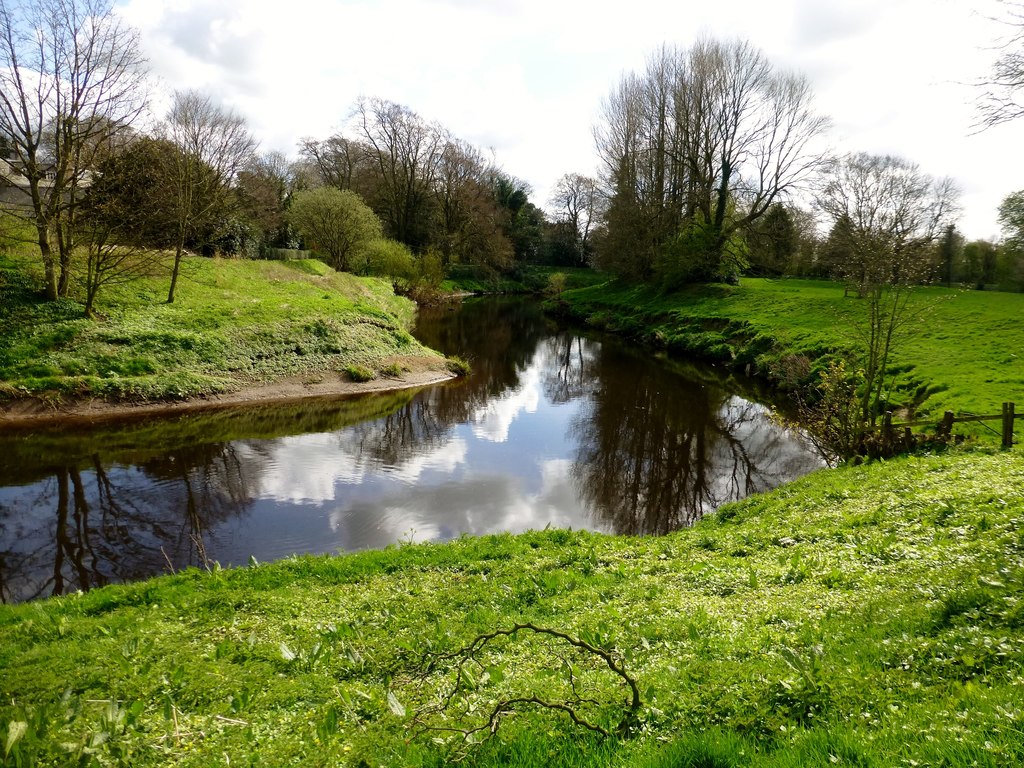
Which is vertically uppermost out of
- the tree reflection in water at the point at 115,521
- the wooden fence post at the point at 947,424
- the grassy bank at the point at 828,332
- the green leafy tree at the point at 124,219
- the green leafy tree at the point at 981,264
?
the green leafy tree at the point at 981,264

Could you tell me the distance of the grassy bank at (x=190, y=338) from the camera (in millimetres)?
17047

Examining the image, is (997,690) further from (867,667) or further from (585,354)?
(585,354)

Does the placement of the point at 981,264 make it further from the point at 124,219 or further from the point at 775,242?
the point at 124,219

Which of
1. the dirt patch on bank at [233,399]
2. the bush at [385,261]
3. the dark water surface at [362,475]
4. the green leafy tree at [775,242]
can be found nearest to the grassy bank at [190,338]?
the dirt patch on bank at [233,399]

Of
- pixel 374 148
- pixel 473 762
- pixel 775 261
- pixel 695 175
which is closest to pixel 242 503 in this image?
pixel 473 762

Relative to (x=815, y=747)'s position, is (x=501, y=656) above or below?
below

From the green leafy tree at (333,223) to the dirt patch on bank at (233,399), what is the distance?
2304cm

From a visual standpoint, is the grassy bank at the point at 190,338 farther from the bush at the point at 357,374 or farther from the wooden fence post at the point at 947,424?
the wooden fence post at the point at 947,424

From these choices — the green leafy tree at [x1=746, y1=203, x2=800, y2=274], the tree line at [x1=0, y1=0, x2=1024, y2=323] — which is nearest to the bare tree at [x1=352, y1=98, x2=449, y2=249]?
Answer: the tree line at [x1=0, y1=0, x2=1024, y2=323]

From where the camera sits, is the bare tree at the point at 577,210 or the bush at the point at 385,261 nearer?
the bush at the point at 385,261

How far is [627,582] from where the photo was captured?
754cm

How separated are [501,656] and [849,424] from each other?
38.7 feet

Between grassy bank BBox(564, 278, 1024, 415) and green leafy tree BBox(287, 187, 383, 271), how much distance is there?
20.1 meters

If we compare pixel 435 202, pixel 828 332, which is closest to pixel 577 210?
pixel 435 202
